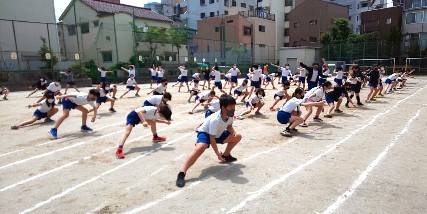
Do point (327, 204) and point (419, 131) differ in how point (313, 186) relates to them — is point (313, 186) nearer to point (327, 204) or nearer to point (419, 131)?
point (327, 204)

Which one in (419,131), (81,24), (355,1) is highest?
(355,1)

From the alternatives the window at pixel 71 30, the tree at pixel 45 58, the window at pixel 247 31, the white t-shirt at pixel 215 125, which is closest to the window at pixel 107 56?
the window at pixel 71 30

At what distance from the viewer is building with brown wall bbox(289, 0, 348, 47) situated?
46156mm

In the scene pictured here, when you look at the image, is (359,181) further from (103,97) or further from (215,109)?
(103,97)

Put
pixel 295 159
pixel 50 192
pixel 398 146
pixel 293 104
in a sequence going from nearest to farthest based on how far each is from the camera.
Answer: pixel 50 192 < pixel 295 159 < pixel 398 146 < pixel 293 104

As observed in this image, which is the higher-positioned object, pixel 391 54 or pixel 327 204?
pixel 391 54

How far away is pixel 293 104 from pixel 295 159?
82.7 inches

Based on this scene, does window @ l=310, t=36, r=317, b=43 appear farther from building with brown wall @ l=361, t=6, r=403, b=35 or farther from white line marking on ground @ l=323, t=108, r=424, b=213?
white line marking on ground @ l=323, t=108, r=424, b=213

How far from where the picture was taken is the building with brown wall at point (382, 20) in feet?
130

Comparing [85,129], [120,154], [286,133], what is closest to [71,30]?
[85,129]

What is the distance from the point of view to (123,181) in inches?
194

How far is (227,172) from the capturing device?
205 inches

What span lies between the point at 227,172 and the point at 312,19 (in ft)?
154

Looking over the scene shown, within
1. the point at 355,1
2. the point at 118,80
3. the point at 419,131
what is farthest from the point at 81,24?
the point at 355,1
